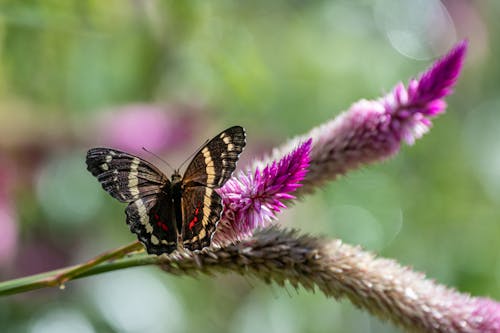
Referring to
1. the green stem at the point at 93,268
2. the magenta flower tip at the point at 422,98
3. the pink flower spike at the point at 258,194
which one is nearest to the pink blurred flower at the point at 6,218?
the green stem at the point at 93,268

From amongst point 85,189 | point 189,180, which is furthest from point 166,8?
point 189,180

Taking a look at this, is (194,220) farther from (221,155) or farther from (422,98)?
(422,98)

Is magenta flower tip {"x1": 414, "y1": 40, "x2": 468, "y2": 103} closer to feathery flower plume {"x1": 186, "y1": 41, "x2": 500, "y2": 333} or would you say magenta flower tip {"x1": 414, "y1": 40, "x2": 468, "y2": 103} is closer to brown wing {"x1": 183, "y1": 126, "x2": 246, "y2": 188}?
feathery flower plume {"x1": 186, "y1": 41, "x2": 500, "y2": 333}

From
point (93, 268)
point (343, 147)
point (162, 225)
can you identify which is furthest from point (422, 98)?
point (93, 268)

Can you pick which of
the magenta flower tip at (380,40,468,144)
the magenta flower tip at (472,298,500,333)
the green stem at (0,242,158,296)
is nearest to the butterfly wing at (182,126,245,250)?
the green stem at (0,242,158,296)

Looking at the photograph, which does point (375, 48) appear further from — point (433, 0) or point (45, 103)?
point (45, 103)

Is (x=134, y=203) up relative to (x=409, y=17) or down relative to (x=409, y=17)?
down

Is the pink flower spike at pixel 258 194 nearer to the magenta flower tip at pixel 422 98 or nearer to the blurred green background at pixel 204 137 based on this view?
the magenta flower tip at pixel 422 98
